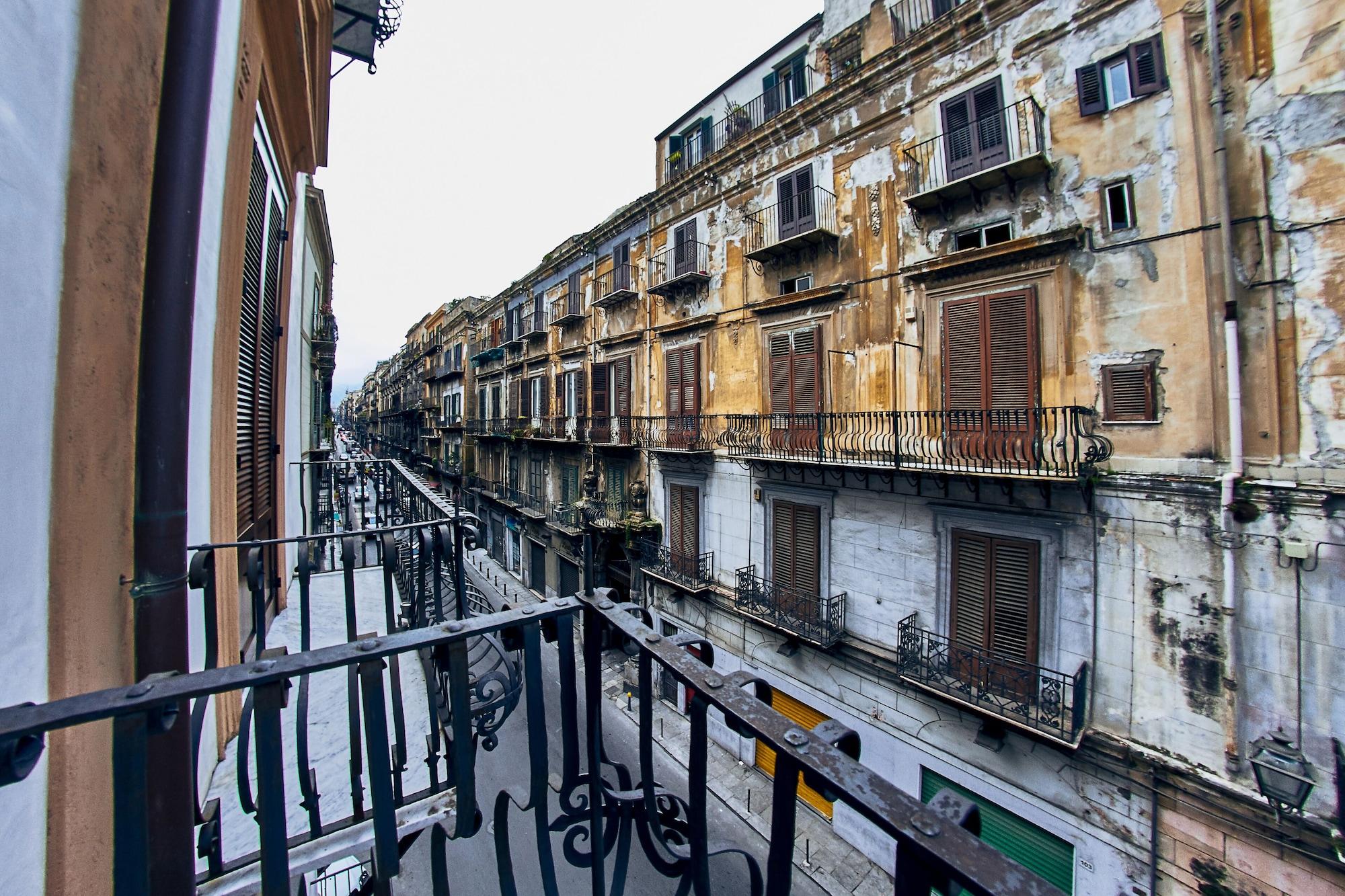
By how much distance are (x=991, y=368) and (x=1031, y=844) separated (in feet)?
23.2

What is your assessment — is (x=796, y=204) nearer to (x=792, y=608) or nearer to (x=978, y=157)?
(x=978, y=157)

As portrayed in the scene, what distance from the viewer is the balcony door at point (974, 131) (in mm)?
8500

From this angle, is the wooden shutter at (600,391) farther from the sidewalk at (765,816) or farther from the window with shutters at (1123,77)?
the window with shutters at (1123,77)

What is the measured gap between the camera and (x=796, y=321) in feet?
37.5

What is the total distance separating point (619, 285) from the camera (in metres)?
17.1

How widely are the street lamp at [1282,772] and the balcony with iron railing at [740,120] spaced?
12665 mm

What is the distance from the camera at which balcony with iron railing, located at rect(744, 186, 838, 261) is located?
10.9 m

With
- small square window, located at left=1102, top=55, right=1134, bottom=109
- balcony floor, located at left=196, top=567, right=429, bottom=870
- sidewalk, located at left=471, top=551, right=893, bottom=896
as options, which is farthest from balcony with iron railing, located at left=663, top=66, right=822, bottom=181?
balcony floor, located at left=196, top=567, right=429, bottom=870

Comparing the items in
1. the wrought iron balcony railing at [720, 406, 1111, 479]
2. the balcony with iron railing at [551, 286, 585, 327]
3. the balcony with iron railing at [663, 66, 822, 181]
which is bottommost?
the wrought iron balcony railing at [720, 406, 1111, 479]

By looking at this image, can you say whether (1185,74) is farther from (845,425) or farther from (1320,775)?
(1320,775)

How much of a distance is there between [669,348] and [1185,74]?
10643 millimetres

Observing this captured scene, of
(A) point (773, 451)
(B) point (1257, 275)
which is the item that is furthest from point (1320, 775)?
(A) point (773, 451)

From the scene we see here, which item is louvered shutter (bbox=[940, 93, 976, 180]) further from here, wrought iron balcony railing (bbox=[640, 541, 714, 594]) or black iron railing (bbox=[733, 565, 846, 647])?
wrought iron balcony railing (bbox=[640, 541, 714, 594])

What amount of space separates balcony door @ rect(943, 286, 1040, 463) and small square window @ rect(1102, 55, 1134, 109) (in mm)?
2664
